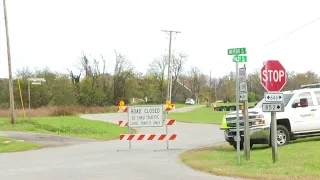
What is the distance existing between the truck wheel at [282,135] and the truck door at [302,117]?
0.36 metres

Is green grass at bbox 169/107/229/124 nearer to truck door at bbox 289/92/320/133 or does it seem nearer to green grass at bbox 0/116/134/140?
green grass at bbox 0/116/134/140

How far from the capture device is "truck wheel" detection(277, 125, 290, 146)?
15.1 m

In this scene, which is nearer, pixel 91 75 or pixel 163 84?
pixel 91 75

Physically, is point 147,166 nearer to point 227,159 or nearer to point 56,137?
point 227,159

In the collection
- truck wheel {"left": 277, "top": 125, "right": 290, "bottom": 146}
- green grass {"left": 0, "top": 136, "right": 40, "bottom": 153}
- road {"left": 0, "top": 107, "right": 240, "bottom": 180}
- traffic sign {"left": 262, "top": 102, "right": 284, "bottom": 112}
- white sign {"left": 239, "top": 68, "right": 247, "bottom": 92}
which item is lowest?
green grass {"left": 0, "top": 136, "right": 40, "bottom": 153}

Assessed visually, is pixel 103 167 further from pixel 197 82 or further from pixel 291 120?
pixel 197 82

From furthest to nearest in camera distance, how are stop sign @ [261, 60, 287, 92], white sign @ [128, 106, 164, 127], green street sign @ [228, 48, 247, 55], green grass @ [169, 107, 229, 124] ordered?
green grass @ [169, 107, 229, 124] → white sign @ [128, 106, 164, 127] → green street sign @ [228, 48, 247, 55] → stop sign @ [261, 60, 287, 92]

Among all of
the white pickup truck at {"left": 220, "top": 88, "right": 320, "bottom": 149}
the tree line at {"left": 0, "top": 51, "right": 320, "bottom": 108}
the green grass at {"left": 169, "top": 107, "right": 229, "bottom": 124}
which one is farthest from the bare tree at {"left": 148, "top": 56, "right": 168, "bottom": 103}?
the white pickup truck at {"left": 220, "top": 88, "right": 320, "bottom": 149}

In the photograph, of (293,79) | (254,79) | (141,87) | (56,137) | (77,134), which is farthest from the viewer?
(141,87)

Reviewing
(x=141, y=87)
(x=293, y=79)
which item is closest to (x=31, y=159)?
(x=293, y=79)

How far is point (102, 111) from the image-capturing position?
7256 cm

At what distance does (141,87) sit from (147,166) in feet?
314

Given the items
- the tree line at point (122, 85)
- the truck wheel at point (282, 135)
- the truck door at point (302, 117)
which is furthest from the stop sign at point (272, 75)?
the tree line at point (122, 85)

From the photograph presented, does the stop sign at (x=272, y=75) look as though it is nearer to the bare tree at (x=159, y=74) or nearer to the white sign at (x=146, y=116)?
the white sign at (x=146, y=116)
